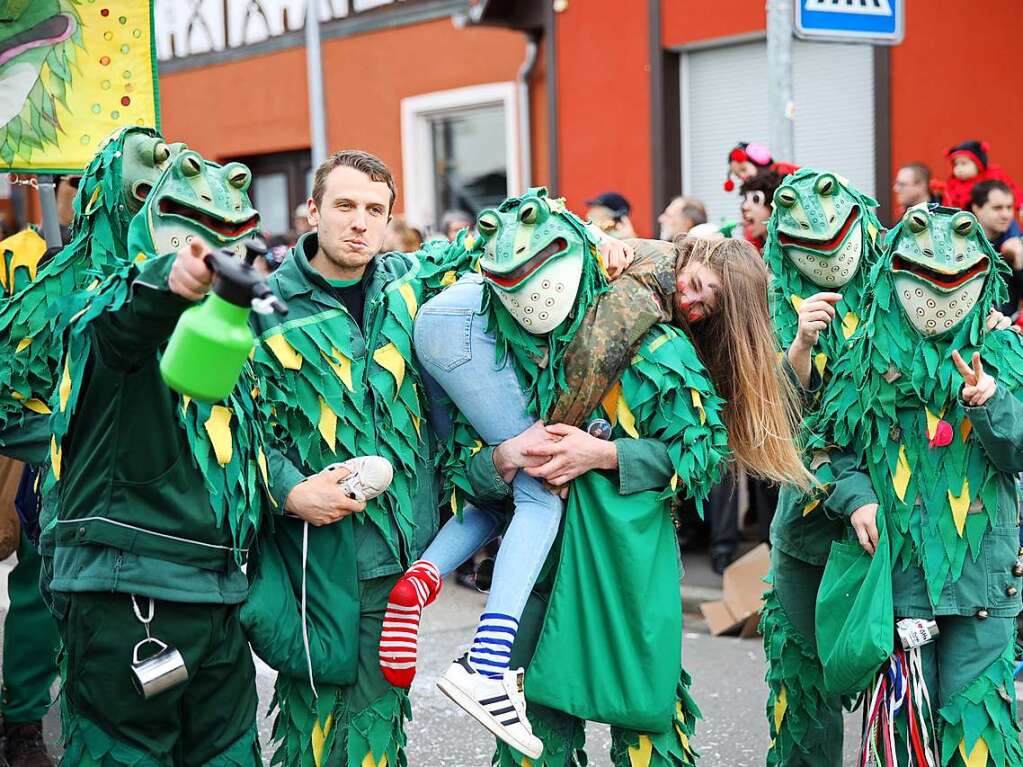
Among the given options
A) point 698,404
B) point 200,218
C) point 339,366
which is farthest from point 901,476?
point 200,218

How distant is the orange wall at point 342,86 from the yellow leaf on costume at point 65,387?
355 inches

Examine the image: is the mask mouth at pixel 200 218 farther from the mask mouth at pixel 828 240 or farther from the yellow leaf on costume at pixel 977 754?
the yellow leaf on costume at pixel 977 754

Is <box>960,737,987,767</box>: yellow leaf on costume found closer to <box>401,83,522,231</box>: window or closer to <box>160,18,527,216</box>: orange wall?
<box>160,18,527,216</box>: orange wall

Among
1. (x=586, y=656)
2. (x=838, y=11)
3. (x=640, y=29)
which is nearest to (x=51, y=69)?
(x=586, y=656)

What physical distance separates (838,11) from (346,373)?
3.34m

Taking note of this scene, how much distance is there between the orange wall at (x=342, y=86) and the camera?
1238cm

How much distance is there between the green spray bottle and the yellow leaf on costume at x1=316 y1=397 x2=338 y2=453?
37.1 inches

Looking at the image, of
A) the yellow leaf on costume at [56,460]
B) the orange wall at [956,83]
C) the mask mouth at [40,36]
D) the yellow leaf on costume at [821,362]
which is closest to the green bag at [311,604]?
the yellow leaf on costume at [56,460]

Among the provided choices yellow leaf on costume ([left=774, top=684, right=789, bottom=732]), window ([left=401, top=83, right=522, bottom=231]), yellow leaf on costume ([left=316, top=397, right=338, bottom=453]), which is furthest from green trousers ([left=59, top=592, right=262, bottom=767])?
window ([left=401, top=83, right=522, bottom=231])

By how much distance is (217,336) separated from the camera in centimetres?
242

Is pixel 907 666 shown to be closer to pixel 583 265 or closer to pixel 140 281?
pixel 583 265

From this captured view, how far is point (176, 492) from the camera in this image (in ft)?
10.0

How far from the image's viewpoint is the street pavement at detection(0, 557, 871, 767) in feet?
15.9

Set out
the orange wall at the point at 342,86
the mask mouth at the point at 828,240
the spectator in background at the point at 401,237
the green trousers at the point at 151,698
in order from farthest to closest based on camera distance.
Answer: the orange wall at the point at 342,86 < the spectator in background at the point at 401,237 < the mask mouth at the point at 828,240 < the green trousers at the point at 151,698
